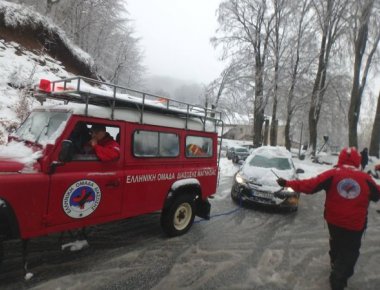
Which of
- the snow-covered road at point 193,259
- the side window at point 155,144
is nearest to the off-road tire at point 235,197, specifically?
the snow-covered road at point 193,259

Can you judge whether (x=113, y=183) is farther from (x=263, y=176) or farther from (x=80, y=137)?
(x=263, y=176)

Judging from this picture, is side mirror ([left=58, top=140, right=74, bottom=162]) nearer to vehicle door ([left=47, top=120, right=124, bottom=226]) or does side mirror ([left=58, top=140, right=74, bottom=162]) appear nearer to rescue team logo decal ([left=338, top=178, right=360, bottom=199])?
vehicle door ([left=47, top=120, right=124, bottom=226])

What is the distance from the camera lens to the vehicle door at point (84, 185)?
3.95 m

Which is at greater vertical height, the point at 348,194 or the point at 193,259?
the point at 348,194

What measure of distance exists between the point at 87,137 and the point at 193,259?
259 centimetres

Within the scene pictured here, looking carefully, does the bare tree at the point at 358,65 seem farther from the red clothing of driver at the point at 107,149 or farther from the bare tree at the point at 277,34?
the red clothing of driver at the point at 107,149

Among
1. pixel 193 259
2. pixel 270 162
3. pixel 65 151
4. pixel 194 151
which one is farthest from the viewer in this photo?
pixel 270 162

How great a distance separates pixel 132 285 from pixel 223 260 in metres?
1.66

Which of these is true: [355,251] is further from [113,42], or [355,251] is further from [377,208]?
[113,42]

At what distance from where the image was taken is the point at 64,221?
4.05 m

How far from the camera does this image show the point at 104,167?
4484 millimetres

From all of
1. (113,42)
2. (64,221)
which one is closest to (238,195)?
(64,221)

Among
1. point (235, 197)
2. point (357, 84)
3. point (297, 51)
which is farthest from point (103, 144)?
point (297, 51)

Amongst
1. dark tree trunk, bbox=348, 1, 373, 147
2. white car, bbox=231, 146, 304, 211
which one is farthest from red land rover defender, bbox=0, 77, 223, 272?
dark tree trunk, bbox=348, 1, 373, 147
